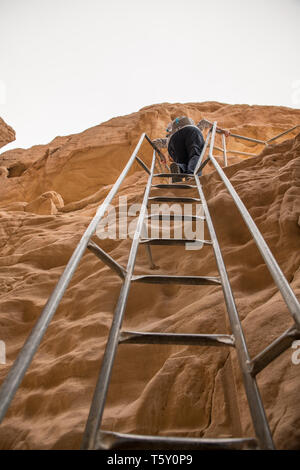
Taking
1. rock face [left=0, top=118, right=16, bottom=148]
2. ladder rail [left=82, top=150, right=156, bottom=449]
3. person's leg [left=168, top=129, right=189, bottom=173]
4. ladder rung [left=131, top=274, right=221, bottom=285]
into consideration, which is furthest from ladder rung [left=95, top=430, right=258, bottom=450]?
rock face [left=0, top=118, right=16, bottom=148]

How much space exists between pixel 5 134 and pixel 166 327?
1354 cm

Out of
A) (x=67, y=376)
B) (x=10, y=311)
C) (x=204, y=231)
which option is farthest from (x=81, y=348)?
(x=204, y=231)

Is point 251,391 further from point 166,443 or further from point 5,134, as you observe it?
point 5,134

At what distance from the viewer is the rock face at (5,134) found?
42.3 feet

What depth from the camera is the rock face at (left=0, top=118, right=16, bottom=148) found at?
12896mm

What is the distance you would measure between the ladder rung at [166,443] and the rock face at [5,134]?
14175 mm

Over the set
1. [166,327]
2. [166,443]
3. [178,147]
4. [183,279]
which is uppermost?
[178,147]

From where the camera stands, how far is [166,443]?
0.86m

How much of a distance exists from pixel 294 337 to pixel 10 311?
257 cm

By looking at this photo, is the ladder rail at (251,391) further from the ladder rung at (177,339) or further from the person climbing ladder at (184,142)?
the person climbing ladder at (184,142)

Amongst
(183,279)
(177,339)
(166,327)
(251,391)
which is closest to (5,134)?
(166,327)

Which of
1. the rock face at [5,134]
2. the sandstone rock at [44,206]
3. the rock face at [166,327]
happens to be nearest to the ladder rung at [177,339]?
the rock face at [166,327]
